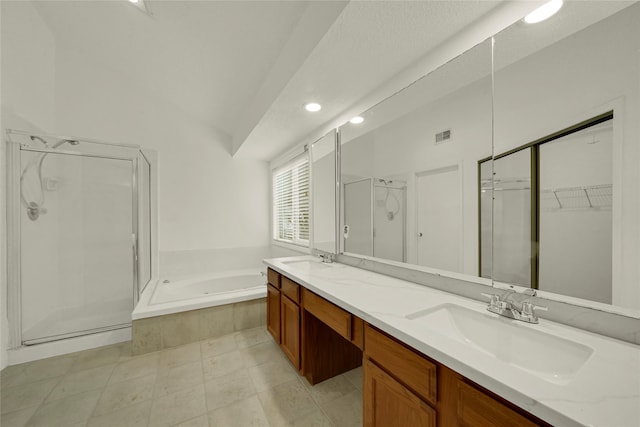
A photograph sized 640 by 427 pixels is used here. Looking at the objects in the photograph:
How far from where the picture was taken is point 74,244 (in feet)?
8.47

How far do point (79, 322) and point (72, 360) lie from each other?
1.88ft

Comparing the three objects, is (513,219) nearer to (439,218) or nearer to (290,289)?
(439,218)

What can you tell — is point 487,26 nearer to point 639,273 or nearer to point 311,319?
point 639,273

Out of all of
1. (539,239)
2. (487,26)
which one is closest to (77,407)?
(539,239)

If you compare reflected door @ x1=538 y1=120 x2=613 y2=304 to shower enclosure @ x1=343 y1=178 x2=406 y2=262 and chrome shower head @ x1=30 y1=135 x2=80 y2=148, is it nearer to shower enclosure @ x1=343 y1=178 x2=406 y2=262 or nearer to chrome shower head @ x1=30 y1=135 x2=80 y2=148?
shower enclosure @ x1=343 y1=178 x2=406 y2=262

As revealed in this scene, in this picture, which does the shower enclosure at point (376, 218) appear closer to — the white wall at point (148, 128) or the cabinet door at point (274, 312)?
the cabinet door at point (274, 312)

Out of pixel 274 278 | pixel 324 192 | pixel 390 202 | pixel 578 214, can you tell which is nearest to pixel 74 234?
pixel 274 278

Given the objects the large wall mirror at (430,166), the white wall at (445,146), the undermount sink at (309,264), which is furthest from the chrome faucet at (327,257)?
the white wall at (445,146)

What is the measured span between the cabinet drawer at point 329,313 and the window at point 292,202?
131 centimetres

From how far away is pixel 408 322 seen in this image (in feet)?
2.98

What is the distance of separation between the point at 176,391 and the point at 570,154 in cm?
259

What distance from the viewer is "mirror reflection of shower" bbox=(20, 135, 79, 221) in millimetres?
2162

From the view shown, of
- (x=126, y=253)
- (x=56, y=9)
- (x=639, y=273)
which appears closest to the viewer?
(x=639, y=273)

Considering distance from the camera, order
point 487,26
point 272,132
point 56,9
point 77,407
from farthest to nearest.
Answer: point 272,132, point 56,9, point 77,407, point 487,26
